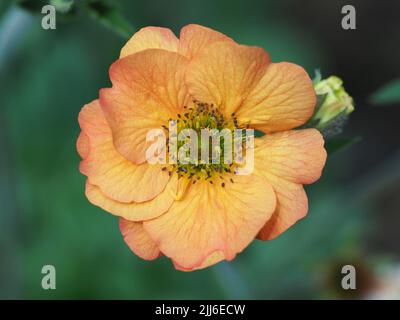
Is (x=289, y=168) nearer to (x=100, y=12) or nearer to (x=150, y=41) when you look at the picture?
(x=150, y=41)

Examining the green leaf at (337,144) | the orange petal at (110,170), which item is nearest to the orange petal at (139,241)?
the orange petal at (110,170)

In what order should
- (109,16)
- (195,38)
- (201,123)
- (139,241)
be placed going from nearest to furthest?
(195,38) → (139,241) → (201,123) → (109,16)

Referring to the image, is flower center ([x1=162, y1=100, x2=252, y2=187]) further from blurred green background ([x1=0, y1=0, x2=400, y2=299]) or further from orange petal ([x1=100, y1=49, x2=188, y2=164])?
blurred green background ([x1=0, y1=0, x2=400, y2=299])

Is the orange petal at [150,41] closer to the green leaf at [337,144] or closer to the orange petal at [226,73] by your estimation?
the orange petal at [226,73]

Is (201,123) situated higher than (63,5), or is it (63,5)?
(63,5)

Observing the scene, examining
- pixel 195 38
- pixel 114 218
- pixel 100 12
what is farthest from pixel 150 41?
pixel 114 218

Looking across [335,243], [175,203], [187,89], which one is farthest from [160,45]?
[335,243]

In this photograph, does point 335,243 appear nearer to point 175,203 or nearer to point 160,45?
point 175,203

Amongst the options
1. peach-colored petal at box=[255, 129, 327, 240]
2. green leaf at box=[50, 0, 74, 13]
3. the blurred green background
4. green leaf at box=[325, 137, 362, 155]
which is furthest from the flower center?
the blurred green background
